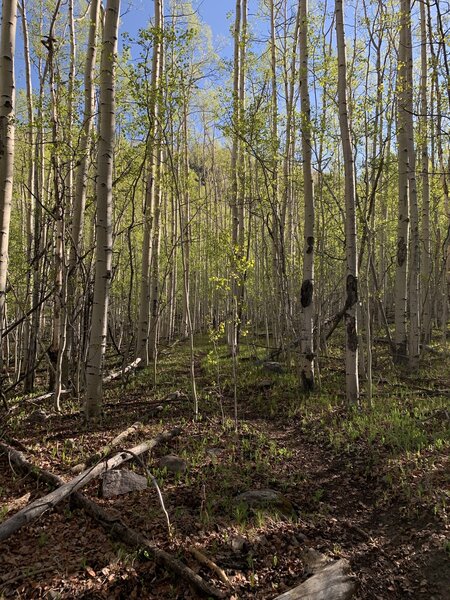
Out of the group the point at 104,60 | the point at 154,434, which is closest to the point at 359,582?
the point at 154,434

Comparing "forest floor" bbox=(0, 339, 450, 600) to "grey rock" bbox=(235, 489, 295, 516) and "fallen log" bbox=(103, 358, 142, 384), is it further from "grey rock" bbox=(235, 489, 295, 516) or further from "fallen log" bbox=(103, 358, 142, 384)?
"fallen log" bbox=(103, 358, 142, 384)

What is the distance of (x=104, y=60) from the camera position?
5.90 meters

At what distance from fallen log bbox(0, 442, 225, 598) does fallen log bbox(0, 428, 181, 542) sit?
0.13m

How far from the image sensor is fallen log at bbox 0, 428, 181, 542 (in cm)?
318

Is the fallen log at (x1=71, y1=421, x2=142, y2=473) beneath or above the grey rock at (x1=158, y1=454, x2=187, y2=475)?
above

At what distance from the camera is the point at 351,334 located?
6840 millimetres

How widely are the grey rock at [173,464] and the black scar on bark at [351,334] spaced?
3.43 meters

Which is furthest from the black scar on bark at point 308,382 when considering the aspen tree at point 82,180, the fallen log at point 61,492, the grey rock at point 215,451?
the aspen tree at point 82,180

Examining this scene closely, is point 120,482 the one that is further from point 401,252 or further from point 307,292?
point 401,252

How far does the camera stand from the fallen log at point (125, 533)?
9.26 feet

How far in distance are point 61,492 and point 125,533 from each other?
0.79 m

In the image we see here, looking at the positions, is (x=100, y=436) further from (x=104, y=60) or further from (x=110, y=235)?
(x=104, y=60)

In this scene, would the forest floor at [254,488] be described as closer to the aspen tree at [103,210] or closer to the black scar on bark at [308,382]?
the black scar on bark at [308,382]

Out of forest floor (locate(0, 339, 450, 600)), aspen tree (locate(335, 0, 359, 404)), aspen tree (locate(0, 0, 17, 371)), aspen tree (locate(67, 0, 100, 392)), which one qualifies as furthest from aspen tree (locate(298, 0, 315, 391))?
aspen tree (locate(0, 0, 17, 371))
